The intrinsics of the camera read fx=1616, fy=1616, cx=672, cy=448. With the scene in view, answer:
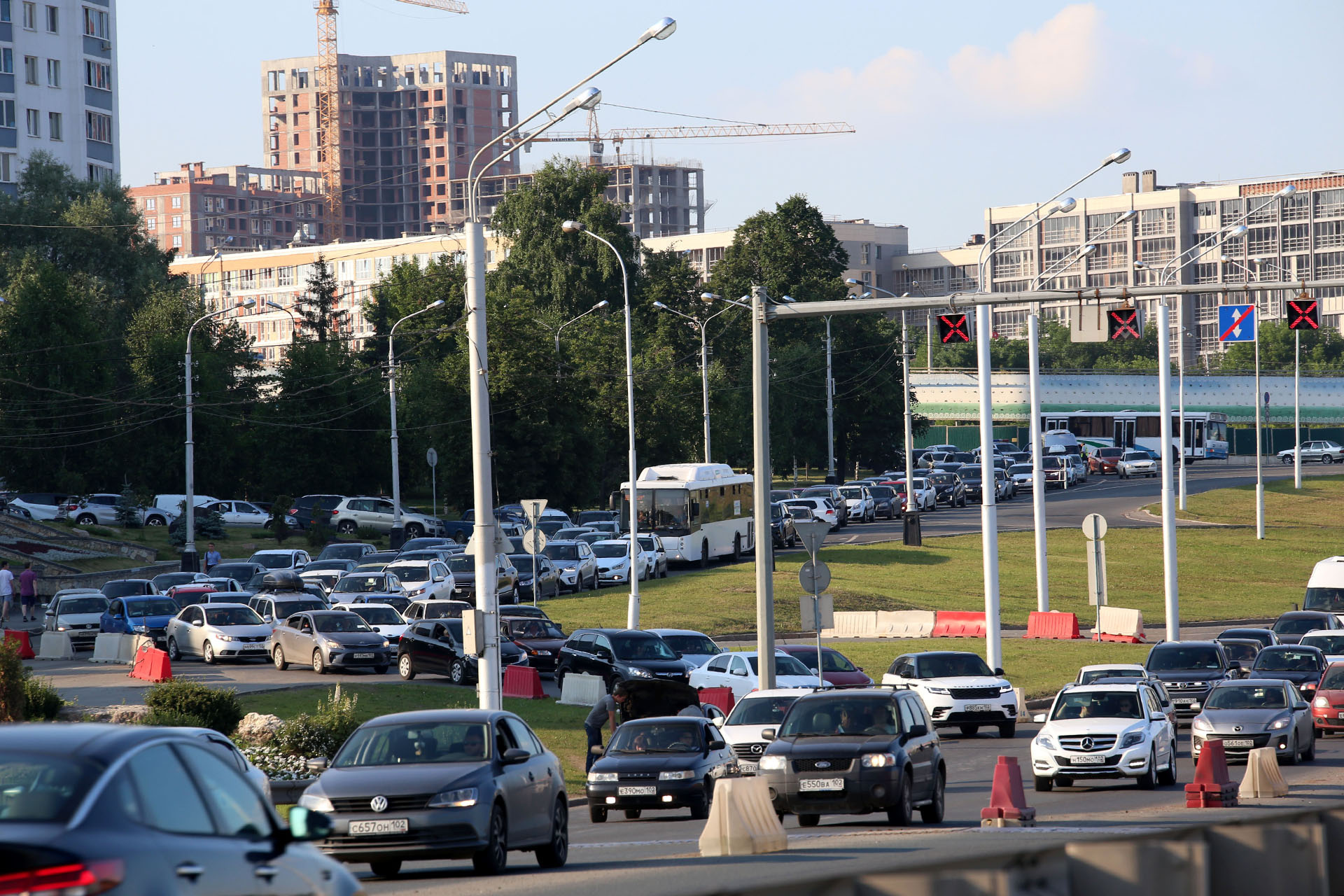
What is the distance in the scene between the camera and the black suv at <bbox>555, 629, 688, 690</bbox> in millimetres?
30891

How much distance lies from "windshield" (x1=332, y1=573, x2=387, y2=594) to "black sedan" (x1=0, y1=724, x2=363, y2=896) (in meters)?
36.2

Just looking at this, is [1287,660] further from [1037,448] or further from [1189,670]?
[1037,448]

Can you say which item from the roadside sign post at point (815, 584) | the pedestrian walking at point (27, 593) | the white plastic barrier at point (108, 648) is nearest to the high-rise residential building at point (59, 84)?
the pedestrian walking at point (27, 593)

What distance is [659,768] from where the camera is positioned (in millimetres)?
19312

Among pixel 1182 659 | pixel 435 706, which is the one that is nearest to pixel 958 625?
pixel 1182 659

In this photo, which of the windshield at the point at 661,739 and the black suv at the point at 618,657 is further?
the black suv at the point at 618,657

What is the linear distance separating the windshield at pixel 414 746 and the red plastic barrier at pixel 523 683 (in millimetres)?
16012

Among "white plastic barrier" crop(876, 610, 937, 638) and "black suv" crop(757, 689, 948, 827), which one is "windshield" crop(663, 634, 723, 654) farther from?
"black suv" crop(757, 689, 948, 827)

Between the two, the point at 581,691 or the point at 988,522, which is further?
the point at 988,522

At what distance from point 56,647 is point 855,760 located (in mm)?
25730

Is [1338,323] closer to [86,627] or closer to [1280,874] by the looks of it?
[86,627]

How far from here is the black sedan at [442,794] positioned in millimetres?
13273

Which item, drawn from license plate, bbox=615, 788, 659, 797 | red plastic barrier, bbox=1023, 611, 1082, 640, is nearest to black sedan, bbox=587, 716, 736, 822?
license plate, bbox=615, 788, 659, 797

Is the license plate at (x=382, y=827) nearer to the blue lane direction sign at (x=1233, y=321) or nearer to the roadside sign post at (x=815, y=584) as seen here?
the roadside sign post at (x=815, y=584)
